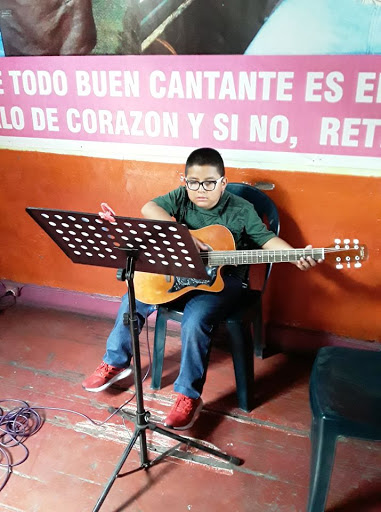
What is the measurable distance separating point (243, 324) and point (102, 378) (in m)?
0.77

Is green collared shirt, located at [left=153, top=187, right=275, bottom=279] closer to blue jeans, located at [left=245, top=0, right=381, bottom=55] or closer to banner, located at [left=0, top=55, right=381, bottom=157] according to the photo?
banner, located at [left=0, top=55, right=381, bottom=157]

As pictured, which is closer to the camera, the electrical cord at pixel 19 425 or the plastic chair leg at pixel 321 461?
the plastic chair leg at pixel 321 461

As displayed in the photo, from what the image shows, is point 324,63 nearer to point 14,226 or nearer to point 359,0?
point 359,0

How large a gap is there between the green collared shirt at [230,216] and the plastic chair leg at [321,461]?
2.78 ft

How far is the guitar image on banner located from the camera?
5.89 feet

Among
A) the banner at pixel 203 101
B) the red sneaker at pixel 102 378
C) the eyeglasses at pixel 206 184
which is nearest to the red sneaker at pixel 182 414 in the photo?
the red sneaker at pixel 102 378

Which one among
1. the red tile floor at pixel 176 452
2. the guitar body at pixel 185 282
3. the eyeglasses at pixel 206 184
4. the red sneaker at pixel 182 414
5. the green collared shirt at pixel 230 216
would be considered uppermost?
the eyeglasses at pixel 206 184

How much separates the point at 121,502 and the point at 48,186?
183cm

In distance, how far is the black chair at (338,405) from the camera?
4.55ft

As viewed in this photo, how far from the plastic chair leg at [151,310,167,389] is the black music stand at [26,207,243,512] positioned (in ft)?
1.59

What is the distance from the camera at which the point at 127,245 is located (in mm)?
1549

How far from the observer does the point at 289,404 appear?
7.22 ft

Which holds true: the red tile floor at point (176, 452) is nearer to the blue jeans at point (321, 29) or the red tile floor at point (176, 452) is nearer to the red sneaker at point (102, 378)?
the red sneaker at point (102, 378)

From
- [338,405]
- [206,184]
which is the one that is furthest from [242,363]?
[206,184]
